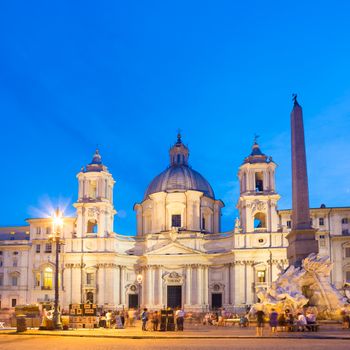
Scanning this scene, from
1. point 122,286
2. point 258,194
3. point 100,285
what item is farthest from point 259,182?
point 100,285

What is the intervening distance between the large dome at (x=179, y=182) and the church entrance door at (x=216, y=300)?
49.1 feet

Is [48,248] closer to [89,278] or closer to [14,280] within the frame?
[14,280]

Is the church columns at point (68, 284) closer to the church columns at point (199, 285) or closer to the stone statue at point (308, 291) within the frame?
the church columns at point (199, 285)

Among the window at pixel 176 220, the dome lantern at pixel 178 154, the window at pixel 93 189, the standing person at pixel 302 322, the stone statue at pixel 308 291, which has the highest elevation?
the dome lantern at pixel 178 154

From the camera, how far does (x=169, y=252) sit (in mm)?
72250

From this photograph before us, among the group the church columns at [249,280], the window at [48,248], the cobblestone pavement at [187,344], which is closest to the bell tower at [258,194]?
the church columns at [249,280]

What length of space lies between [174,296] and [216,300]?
5.23m

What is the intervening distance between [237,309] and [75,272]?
66.4 feet

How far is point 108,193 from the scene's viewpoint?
75250mm

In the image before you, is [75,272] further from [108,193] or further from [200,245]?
[200,245]

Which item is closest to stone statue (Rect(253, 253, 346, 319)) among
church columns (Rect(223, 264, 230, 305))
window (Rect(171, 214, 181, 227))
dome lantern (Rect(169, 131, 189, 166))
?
church columns (Rect(223, 264, 230, 305))

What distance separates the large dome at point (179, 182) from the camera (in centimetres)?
7938

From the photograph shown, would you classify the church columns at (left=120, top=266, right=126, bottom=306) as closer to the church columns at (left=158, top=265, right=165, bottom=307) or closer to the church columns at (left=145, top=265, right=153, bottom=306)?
the church columns at (left=145, top=265, right=153, bottom=306)

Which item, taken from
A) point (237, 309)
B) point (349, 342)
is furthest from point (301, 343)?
point (237, 309)
